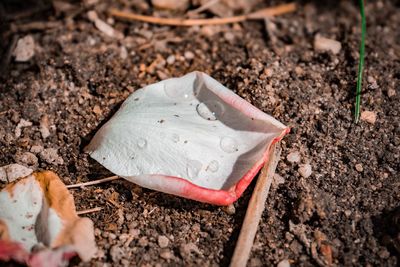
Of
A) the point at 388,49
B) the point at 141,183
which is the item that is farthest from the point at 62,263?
the point at 388,49

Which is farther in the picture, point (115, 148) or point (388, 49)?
point (388, 49)

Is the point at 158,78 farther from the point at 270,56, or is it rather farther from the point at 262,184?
the point at 262,184

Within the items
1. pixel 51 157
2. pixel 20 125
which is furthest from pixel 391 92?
pixel 20 125

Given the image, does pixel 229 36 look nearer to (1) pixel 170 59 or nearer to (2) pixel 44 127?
(1) pixel 170 59

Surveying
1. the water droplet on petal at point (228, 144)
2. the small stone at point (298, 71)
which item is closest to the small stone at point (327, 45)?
the small stone at point (298, 71)

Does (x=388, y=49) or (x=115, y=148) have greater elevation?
(x=388, y=49)

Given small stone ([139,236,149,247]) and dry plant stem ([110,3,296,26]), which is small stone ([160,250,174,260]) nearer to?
small stone ([139,236,149,247])

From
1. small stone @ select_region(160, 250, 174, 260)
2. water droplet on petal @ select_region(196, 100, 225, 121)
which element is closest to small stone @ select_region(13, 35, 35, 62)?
water droplet on petal @ select_region(196, 100, 225, 121)
